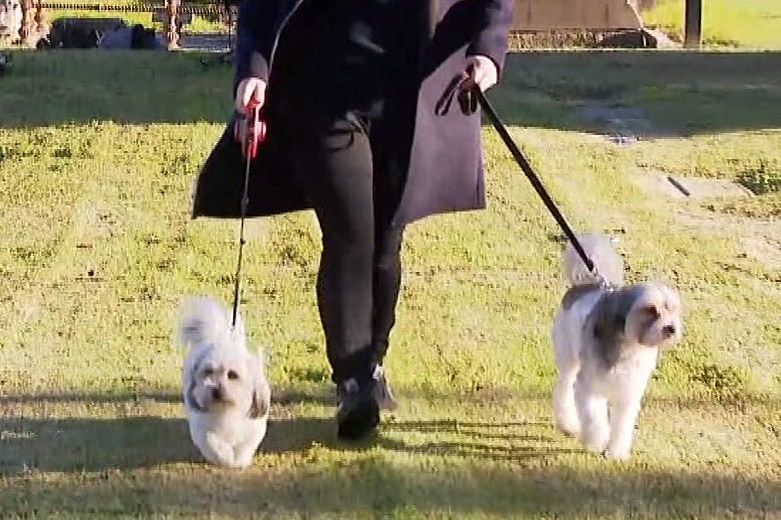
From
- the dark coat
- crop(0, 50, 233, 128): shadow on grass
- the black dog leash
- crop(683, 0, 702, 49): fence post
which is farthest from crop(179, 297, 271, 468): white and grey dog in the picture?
crop(683, 0, 702, 49): fence post

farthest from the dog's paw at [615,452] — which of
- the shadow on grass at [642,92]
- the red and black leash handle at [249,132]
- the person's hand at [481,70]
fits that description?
the shadow on grass at [642,92]

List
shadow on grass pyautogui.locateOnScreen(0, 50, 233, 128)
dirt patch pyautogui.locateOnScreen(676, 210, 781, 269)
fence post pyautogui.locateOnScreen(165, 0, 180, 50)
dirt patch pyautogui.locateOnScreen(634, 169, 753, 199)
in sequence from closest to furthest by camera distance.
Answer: dirt patch pyautogui.locateOnScreen(676, 210, 781, 269) → dirt patch pyautogui.locateOnScreen(634, 169, 753, 199) → shadow on grass pyautogui.locateOnScreen(0, 50, 233, 128) → fence post pyautogui.locateOnScreen(165, 0, 180, 50)

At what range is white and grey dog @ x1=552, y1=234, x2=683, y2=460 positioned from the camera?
433cm

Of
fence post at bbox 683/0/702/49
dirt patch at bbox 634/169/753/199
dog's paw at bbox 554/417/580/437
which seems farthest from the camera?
fence post at bbox 683/0/702/49

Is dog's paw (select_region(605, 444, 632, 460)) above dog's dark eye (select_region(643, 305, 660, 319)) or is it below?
below

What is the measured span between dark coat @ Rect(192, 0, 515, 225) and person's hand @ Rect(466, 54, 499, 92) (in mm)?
20

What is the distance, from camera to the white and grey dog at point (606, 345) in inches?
Result: 171

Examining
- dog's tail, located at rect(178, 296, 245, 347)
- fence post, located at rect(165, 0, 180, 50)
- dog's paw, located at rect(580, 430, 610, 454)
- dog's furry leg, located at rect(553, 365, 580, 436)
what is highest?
fence post, located at rect(165, 0, 180, 50)

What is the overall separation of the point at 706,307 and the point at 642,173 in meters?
3.25

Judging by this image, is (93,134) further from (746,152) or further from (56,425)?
(56,425)

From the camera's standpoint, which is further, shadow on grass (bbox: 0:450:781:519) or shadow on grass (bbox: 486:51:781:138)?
shadow on grass (bbox: 486:51:781:138)

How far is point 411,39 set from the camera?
14.7ft

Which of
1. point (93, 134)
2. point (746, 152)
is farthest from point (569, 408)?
point (93, 134)

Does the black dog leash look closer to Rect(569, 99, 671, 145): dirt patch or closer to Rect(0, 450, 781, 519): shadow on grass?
Rect(0, 450, 781, 519): shadow on grass
